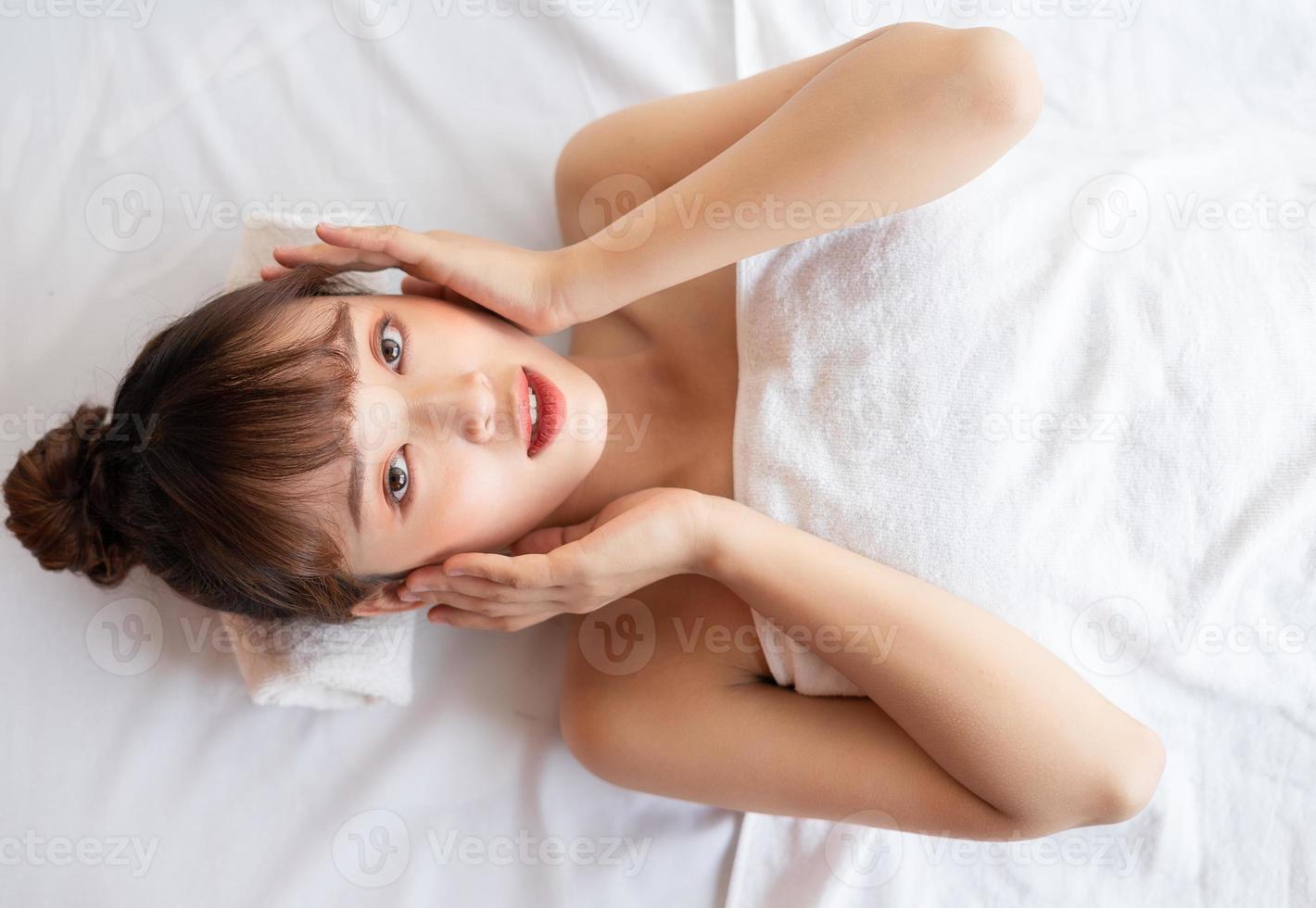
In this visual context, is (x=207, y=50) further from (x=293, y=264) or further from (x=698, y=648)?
(x=698, y=648)

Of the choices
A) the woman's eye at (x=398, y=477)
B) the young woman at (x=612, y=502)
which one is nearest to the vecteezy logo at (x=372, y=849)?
the young woman at (x=612, y=502)

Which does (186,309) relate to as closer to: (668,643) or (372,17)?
(372,17)

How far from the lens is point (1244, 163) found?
4.00 feet

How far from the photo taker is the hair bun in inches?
44.1

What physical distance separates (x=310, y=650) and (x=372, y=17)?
38.5 inches

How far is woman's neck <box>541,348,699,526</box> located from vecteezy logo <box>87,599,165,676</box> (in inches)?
23.8

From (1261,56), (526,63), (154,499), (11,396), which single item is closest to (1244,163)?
(1261,56)

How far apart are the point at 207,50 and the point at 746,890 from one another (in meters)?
1.49
